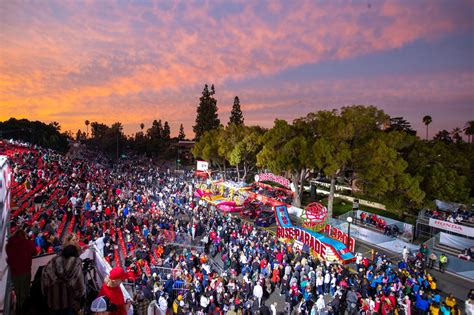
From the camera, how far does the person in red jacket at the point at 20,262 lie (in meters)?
4.80

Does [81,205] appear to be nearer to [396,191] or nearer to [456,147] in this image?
[396,191]

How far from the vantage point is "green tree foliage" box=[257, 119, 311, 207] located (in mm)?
32969

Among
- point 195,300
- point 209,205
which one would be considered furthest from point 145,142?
point 195,300

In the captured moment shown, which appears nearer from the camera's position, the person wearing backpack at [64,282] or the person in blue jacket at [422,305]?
the person wearing backpack at [64,282]

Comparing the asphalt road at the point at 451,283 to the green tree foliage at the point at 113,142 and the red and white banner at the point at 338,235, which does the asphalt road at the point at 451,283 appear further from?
the green tree foliage at the point at 113,142

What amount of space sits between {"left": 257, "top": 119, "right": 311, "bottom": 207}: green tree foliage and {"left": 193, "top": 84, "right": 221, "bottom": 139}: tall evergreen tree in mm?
39239

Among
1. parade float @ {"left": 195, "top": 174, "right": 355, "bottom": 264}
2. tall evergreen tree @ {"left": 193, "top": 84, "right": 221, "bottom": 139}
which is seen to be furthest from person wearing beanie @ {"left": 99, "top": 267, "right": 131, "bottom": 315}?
tall evergreen tree @ {"left": 193, "top": 84, "right": 221, "bottom": 139}

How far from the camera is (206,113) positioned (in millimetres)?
75250

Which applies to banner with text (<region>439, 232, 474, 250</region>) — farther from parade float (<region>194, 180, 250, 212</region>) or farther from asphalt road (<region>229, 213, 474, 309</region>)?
parade float (<region>194, 180, 250, 212</region>)

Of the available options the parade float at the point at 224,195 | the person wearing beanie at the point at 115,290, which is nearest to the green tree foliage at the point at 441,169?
the parade float at the point at 224,195

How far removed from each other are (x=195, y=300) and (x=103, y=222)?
396 inches

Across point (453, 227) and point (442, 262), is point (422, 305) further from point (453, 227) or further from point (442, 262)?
point (453, 227)

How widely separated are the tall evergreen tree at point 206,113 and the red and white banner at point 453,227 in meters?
57.2

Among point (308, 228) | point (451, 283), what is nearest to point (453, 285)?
point (451, 283)
